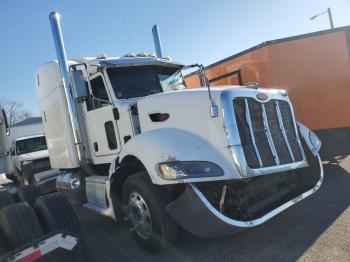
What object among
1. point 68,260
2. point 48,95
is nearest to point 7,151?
point 48,95

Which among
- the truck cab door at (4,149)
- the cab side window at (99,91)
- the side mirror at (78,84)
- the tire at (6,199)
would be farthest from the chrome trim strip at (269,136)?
the truck cab door at (4,149)

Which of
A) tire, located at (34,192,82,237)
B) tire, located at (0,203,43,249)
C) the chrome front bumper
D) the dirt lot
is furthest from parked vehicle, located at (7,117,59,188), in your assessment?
the chrome front bumper

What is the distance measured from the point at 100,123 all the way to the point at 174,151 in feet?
8.22

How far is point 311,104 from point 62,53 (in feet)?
16.2

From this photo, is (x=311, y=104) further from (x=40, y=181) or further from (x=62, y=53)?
(x=40, y=181)

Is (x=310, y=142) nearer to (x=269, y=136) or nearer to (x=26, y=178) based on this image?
(x=269, y=136)

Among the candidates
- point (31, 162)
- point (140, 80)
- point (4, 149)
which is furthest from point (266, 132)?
point (31, 162)

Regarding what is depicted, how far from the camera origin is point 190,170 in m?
3.82

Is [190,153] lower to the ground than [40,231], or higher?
higher

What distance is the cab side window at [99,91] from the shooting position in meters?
5.78

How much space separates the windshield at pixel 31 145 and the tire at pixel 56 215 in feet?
29.0

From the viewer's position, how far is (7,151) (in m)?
7.14

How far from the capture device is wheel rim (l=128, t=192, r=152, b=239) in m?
4.39

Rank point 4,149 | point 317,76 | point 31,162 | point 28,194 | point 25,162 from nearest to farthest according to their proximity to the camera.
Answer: point 28,194, point 4,149, point 317,76, point 31,162, point 25,162
